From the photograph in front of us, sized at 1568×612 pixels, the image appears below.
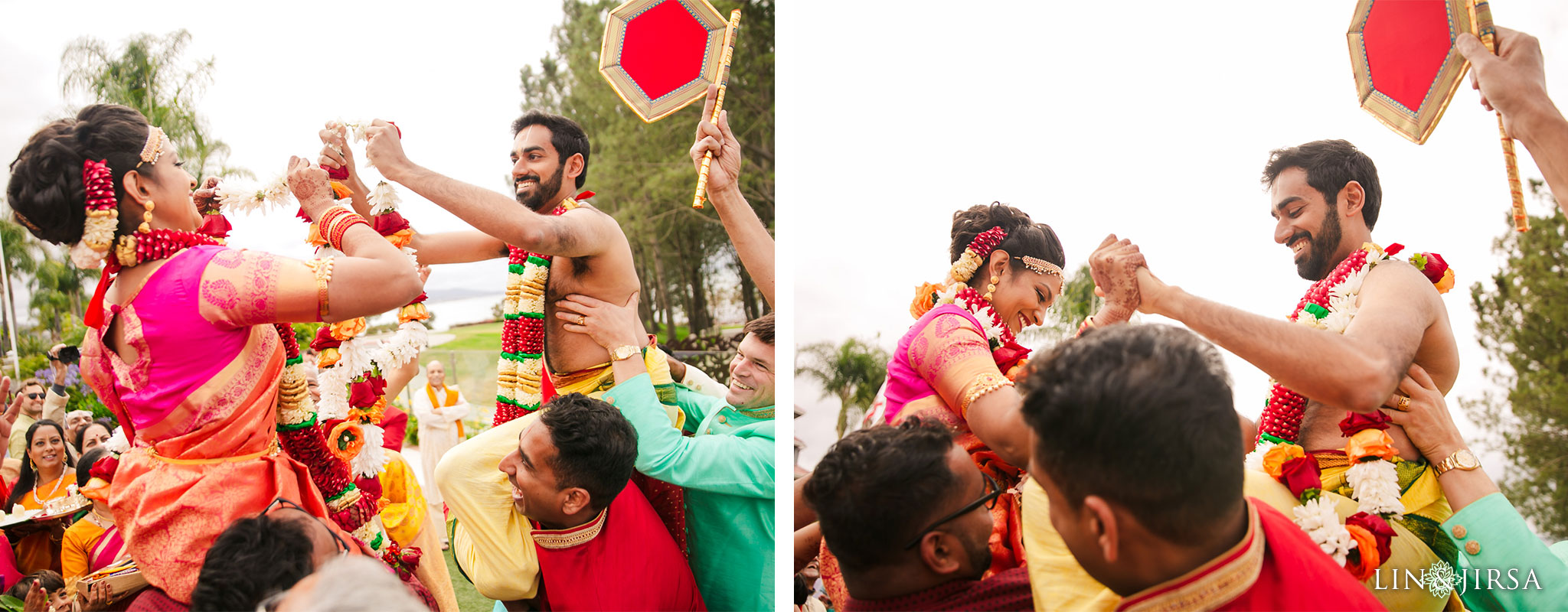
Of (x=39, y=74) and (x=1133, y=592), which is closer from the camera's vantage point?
(x=1133, y=592)

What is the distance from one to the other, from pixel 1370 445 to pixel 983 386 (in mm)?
1102

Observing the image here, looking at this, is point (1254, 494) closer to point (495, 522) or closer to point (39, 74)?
point (495, 522)

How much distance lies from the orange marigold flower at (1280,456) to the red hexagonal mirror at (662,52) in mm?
2244

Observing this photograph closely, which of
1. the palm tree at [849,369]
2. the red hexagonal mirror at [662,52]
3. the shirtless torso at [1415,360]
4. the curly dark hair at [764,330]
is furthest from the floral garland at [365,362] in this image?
the shirtless torso at [1415,360]

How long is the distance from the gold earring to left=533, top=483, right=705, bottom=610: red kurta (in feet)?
4.57

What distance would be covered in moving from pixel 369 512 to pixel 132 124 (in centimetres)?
136

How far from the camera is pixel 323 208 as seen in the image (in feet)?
8.14

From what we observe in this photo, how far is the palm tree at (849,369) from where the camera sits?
3195 mm

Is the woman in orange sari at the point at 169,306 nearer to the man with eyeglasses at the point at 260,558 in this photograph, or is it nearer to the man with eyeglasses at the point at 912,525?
the man with eyeglasses at the point at 260,558

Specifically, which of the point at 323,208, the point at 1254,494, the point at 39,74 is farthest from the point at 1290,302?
the point at 39,74

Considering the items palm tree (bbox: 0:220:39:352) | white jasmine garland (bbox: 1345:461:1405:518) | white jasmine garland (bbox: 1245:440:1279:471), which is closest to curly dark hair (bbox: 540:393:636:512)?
white jasmine garland (bbox: 1245:440:1279:471)

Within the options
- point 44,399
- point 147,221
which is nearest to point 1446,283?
point 147,221

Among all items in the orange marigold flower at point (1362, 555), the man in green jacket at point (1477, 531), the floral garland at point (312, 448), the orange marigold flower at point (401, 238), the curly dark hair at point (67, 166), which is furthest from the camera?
the orange marigold flower at point (401, 238)

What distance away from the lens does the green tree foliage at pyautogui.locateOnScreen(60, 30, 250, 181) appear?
3090 mm
